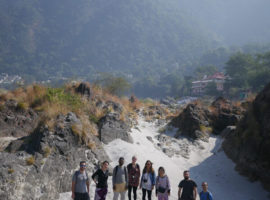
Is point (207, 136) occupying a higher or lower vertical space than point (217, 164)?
higher

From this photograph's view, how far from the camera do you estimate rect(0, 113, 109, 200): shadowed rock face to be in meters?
6.04

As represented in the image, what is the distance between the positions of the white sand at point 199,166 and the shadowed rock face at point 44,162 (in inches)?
24.3

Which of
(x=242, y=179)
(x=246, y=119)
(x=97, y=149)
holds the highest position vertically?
(x=246, y=119)

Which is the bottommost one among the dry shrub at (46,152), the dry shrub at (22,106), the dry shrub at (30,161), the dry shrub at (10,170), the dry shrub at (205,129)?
the dry shrub at (10,170)

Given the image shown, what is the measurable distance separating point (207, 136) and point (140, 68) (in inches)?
7158

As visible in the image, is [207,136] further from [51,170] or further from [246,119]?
[51,170]

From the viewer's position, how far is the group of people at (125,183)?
17.7 ft

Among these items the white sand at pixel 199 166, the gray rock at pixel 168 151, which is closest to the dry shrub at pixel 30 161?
the white sand at pixel 199 166

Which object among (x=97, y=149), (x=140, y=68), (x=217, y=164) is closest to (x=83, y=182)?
(x=97, y=149)

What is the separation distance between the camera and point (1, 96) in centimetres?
1090

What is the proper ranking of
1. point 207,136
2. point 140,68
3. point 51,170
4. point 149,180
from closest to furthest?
point 149,180
point 51,170
point 207,136
point 140,68

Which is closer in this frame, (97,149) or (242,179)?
(97,149)

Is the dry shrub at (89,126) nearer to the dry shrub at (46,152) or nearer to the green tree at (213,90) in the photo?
the dry shrub at (46,152)

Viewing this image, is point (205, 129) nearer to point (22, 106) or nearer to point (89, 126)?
point (89, 126)
